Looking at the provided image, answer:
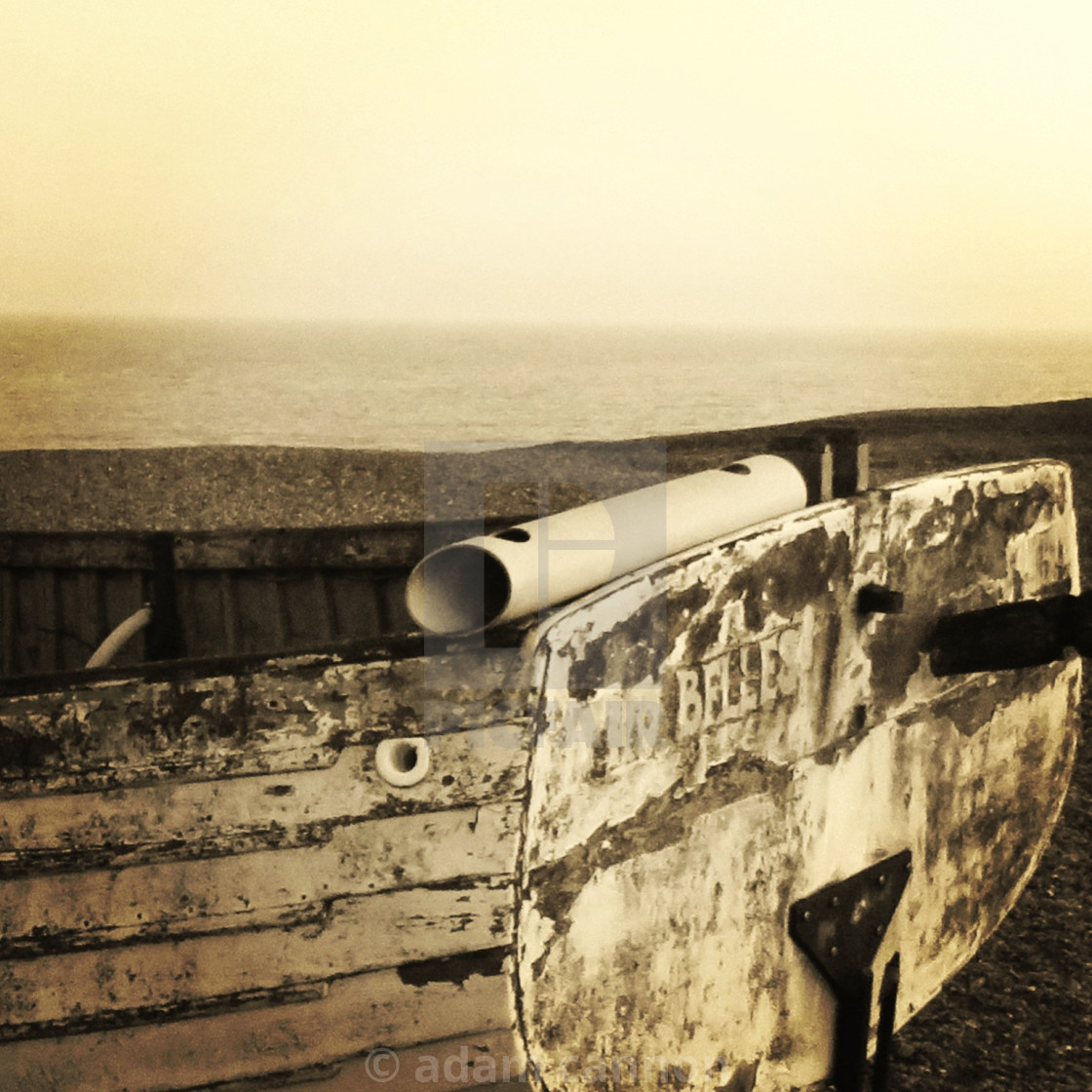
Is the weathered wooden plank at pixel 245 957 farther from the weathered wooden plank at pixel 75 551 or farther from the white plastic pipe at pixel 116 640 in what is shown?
the weathered wooden plank at pixel 75 551

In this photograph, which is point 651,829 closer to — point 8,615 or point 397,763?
point 397,763

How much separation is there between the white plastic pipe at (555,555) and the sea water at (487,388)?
30.6ft

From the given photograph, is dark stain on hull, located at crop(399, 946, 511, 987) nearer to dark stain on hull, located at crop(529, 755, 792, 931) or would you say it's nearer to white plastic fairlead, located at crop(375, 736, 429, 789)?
dark stain on hull, located at crop(529, 755, 792, 931)

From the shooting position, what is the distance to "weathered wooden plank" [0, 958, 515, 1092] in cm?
140

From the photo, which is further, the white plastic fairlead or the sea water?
the sea water

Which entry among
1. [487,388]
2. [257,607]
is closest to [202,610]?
[257,607]

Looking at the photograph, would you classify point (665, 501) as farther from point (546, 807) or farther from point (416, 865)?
point (416, 865)

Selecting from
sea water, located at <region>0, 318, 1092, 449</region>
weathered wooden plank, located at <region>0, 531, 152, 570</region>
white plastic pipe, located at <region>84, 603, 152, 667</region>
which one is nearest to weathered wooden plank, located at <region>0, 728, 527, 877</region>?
white plastic pipe, located at <region>84, 603, 152, 667</region>

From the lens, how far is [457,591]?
4.48 feet

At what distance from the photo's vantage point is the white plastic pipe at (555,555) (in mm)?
1314

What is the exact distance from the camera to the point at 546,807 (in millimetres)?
1329

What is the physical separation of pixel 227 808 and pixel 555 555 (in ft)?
1.87

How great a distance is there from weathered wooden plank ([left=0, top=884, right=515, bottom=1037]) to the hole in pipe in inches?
15.0

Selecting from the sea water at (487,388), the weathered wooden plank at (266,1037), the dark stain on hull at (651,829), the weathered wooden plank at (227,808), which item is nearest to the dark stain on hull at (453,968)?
the weathered wooden plank at (266,1037)
